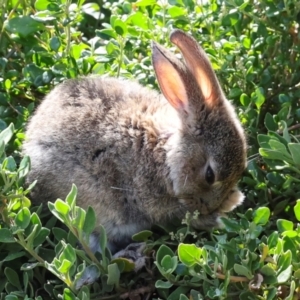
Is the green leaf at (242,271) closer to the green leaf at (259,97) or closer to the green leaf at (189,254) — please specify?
the green leaf at (189,254)

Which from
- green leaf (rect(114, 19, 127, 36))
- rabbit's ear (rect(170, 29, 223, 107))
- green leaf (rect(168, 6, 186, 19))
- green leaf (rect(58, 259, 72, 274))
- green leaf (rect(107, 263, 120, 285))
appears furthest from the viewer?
green leaf (rect(168, 6, 186, 19))

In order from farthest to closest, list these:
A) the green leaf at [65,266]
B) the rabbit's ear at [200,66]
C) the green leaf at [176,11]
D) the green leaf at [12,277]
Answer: the green leaf at [176,11]
the rabbit's ear at [200,66]
the green leaf at [12,277]
the green leaf at [65,266]

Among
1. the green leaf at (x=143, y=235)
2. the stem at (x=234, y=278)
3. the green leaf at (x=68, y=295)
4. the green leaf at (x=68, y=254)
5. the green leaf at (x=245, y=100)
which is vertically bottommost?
the green leaf at (x=143, y=235)

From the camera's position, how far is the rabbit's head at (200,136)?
377cm

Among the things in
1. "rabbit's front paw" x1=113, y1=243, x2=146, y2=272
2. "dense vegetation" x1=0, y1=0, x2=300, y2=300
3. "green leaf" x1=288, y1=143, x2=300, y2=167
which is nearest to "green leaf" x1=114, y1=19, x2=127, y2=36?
"dense vegetation" x1=0, y1=0, x2=300, y2=300

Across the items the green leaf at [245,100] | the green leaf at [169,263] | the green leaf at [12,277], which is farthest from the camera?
the green leaf at [245,100]

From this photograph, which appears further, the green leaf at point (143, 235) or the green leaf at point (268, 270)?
the green leaf at point (143, 235)

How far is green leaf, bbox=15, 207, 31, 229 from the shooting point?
10.4 feet

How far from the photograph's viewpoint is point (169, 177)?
391 centimetres

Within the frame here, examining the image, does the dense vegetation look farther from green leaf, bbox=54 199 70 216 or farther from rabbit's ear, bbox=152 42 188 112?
rabbit's ear, bbox=152 42 188 112

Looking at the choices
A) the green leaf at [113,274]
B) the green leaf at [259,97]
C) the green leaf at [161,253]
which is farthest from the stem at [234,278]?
the green leaf at [259,97]

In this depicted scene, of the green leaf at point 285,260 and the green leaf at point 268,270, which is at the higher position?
the green leaf at point 285,260

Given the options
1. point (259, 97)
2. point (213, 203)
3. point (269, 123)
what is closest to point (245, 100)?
point (259, 97)

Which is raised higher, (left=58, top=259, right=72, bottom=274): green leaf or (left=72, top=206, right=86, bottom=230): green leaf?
(left=72, top=206, right=86, bottom=230): green leaf
